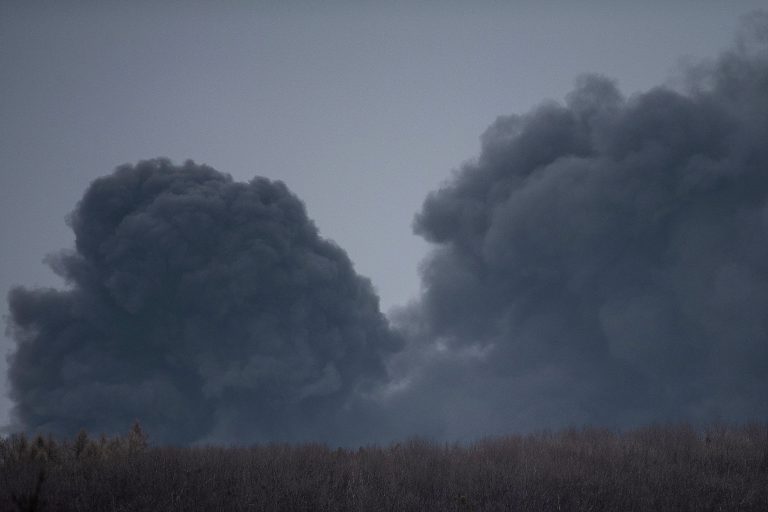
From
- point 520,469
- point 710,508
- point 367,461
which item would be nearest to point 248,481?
point 367,461

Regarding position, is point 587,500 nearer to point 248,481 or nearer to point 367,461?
point 367,461

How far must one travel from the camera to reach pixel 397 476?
10500mm

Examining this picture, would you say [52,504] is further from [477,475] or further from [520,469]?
[520,469]

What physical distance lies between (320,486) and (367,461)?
7.11 ft

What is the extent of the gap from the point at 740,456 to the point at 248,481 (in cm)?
953

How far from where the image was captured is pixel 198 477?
32.0ft

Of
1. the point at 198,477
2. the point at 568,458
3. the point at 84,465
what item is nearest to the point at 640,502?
the point at 568,458

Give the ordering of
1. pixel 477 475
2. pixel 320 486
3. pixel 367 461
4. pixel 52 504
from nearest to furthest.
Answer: pixel 52 504 → pixel 320 486 → pixel 477 475 → pixel 367 461

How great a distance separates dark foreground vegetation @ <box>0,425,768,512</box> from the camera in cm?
850

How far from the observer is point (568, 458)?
39.1 ft

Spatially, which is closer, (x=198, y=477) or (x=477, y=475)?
(x=198, y=477)

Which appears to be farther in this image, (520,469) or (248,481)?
(520,469)

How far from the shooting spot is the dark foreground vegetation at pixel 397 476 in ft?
27.9

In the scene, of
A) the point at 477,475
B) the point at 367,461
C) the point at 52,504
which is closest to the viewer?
the point at 52,504
